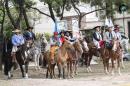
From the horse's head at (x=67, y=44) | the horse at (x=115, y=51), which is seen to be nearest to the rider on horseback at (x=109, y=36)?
the horse at (x=115, y=51)

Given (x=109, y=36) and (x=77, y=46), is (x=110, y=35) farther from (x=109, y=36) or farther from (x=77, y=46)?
(x=77, y=46)

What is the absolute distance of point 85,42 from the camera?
26.2m

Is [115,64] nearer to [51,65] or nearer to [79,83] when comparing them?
[51,65]

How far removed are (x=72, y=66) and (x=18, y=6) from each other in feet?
33.5

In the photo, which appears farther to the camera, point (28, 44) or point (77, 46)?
point (77, 46)

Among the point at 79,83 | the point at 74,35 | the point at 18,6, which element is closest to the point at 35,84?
the point at 79,83

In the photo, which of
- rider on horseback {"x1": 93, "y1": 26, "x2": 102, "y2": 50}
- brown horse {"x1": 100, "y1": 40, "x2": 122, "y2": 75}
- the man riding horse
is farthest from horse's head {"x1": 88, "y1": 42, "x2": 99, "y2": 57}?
the man riding horse

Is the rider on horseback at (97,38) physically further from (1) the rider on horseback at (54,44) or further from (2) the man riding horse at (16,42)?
(2) the man riding horse at (16,42)

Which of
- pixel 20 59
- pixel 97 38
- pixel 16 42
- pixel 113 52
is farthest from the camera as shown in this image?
pixel 97 38

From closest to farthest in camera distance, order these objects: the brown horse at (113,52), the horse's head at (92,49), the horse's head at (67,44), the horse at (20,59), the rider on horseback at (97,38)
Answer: the horse's head at (67,44)
the horse at (20,59)
the brown horse at (113,52)
the rider on horseback at (97,38)
the horse's head at (92,49)

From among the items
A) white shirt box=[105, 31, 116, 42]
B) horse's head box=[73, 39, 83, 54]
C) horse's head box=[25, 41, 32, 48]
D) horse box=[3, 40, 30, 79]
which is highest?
white shirt box=[105, 31, 116, 42]

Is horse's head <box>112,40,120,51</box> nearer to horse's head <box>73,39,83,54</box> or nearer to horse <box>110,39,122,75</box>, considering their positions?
horse <box>110,39,122,75</box>

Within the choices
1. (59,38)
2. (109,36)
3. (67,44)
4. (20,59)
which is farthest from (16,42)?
(109,36)

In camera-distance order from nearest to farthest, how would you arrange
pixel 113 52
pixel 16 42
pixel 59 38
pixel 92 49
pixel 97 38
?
pixel 16 42 → pixel 59 38 → pixel 113 52 → pixel 97 38 → pixel 92 49
